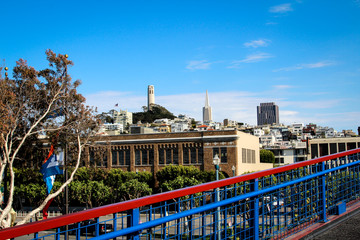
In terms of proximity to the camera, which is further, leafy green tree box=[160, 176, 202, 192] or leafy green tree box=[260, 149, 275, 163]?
leafy green tree box=[260, 149, 275, 163]

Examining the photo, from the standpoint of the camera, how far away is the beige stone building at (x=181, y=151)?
50281 millimetres

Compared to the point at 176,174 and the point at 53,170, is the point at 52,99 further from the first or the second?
the point at 176,174

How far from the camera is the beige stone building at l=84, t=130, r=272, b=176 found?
50.3 metres

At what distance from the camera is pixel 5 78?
1031 inches

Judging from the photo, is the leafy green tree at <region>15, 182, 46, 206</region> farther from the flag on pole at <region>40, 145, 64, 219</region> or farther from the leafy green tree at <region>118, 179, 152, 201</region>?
the flag on pole at <region>40, 145, 64, 219</region>

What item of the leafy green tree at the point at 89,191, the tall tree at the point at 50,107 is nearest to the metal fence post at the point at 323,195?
the tall tree at the point at 50,107

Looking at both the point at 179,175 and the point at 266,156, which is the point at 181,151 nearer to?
the point at 179,175

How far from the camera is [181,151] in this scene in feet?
172

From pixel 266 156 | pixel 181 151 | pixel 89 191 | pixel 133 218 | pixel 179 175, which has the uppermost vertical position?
pixel 133 218

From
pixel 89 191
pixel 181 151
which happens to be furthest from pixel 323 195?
pixel 181 151

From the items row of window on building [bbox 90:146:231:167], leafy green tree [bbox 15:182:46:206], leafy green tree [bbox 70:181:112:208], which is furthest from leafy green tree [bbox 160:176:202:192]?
leafy green tree [bbox 15:182:46:206]

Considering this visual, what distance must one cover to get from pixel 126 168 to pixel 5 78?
100ft

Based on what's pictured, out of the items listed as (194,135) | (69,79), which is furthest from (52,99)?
(194,135)

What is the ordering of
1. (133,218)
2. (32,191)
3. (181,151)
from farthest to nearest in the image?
(181,151), (32,191), (133,218)
